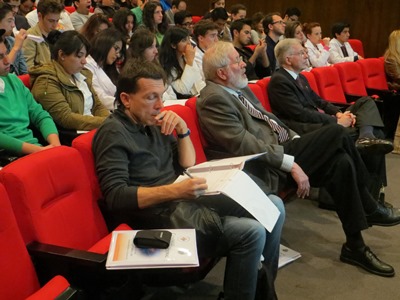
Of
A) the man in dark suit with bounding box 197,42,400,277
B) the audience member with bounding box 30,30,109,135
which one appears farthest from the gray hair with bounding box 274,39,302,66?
the audience member with bounding box 30,30,109,135

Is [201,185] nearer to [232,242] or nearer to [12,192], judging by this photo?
[232,242]

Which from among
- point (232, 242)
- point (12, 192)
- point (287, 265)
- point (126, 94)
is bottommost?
point (287, 265)

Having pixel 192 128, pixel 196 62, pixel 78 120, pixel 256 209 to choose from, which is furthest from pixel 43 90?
pixel 196 62

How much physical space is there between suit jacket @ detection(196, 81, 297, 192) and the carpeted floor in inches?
17.3

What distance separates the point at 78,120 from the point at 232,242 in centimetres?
122

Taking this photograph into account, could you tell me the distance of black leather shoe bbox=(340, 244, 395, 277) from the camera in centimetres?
244

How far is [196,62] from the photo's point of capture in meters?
4.05

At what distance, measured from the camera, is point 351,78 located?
4613 mm

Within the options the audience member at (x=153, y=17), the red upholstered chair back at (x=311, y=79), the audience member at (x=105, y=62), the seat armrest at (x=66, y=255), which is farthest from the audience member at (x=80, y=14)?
the seat armrest at (x=66, y=255)

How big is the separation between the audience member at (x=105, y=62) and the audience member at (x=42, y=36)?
2.12ft

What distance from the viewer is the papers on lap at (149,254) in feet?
4.61

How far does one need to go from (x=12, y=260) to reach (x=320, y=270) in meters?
1.55

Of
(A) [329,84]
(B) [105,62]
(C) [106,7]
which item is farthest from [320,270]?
(C) [106,7]

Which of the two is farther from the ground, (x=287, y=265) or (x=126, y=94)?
(x=126, y=94)
